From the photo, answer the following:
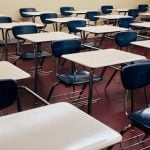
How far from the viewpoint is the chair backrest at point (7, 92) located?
1.89 metres

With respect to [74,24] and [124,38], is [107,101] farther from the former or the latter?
[74,24]

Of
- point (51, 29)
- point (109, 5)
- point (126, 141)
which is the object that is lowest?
point (126, 141)

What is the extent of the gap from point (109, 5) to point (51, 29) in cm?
194

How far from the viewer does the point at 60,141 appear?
130 cm

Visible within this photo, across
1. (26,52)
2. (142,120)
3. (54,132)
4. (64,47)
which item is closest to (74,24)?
(26,52)

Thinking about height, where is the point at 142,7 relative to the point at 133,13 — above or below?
above

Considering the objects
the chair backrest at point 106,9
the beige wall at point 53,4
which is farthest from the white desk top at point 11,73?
the chair backrest at point 106,9

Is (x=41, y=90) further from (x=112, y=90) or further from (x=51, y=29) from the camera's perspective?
(x=51, y=29)

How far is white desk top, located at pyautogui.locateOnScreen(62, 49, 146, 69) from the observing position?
2.61 m

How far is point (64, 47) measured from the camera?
330cm

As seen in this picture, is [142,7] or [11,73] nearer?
[11,73]

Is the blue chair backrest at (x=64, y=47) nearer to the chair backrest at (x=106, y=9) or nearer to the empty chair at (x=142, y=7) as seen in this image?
the chair backrest at (x=106, y=9)

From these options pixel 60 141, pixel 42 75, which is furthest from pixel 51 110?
pixel 42 75

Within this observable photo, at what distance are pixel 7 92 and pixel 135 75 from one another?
3.35ft
